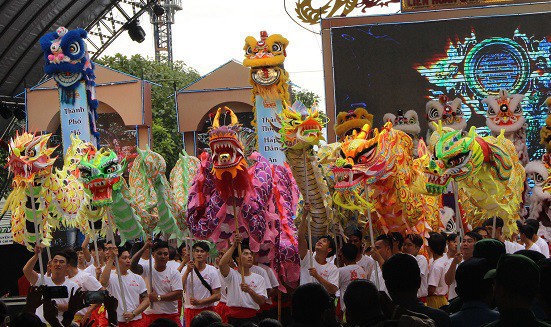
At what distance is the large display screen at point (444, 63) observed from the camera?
16.0m

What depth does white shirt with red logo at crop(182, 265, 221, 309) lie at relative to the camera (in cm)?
889

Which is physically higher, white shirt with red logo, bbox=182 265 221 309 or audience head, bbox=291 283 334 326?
audience head, bbox=291 283 334 326

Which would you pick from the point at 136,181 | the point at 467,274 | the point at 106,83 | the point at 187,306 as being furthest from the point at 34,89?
the point at 467,274

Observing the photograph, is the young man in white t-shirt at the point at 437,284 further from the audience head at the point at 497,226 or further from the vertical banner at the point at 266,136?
the vertical banner at the point at 266,136

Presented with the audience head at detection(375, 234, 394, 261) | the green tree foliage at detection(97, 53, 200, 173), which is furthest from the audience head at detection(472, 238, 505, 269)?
the green tree foliage at detection(97, 53, 200, 173)

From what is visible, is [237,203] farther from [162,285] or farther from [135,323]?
[135,323]

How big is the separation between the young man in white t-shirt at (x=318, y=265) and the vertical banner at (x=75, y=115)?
17.2 feet

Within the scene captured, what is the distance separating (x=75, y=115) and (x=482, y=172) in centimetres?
582

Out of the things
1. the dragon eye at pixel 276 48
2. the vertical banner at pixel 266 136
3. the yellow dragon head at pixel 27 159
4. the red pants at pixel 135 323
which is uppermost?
the dragon eye at pixel 276 48

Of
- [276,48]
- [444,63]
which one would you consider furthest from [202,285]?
[444,63]

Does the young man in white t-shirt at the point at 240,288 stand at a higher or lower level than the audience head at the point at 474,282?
lower

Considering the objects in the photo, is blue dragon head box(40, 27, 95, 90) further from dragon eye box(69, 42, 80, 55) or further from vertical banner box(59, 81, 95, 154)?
vertical banner box(59, 81, 95, 154)

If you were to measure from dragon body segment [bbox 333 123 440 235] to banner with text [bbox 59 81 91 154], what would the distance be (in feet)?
14.6

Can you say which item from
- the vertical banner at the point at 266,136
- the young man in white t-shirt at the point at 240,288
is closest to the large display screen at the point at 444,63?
the vertical banner at the point at 266,136
